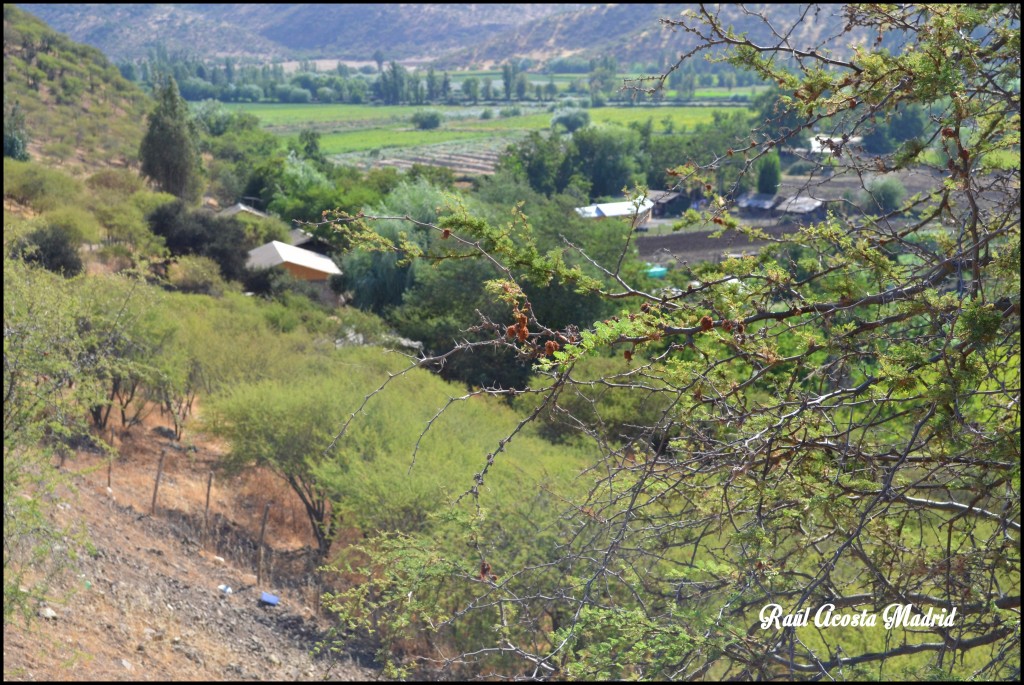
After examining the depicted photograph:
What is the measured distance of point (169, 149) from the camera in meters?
45.9

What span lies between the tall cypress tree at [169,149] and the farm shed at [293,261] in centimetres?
1219

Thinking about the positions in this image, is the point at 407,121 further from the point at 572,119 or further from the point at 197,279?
the point at 197,279

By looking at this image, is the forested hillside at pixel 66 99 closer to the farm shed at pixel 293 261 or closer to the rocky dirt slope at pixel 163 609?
the farm shed at pixel 293 261

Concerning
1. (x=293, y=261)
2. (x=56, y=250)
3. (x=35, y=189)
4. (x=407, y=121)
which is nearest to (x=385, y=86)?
(x=407, y=121)

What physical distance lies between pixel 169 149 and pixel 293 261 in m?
14.9

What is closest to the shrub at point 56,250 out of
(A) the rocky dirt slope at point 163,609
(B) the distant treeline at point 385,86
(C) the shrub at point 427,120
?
(A) the rocky dirt slope at point 163,609

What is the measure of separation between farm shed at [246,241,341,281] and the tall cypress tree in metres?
12.2

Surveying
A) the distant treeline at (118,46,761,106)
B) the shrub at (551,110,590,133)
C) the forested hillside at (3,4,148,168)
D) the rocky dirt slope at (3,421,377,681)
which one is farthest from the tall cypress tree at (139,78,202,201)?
the distant treeline at (118,46,761,106)

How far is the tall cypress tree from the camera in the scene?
1801 inches

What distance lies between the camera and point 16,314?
527 inches

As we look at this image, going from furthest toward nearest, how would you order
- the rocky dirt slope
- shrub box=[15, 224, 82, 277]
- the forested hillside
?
the forested hillside
shrub box=[15, 224, 82, 277]
the rocky dirt slope

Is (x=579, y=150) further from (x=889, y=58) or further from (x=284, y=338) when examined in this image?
(x=889, y=58)

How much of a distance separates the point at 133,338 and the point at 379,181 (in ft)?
93.7

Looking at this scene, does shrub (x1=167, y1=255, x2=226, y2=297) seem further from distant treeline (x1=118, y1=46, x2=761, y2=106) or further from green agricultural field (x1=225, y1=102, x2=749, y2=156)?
distant treeline (x1=118, y1=46, x2=761, y2=106)
